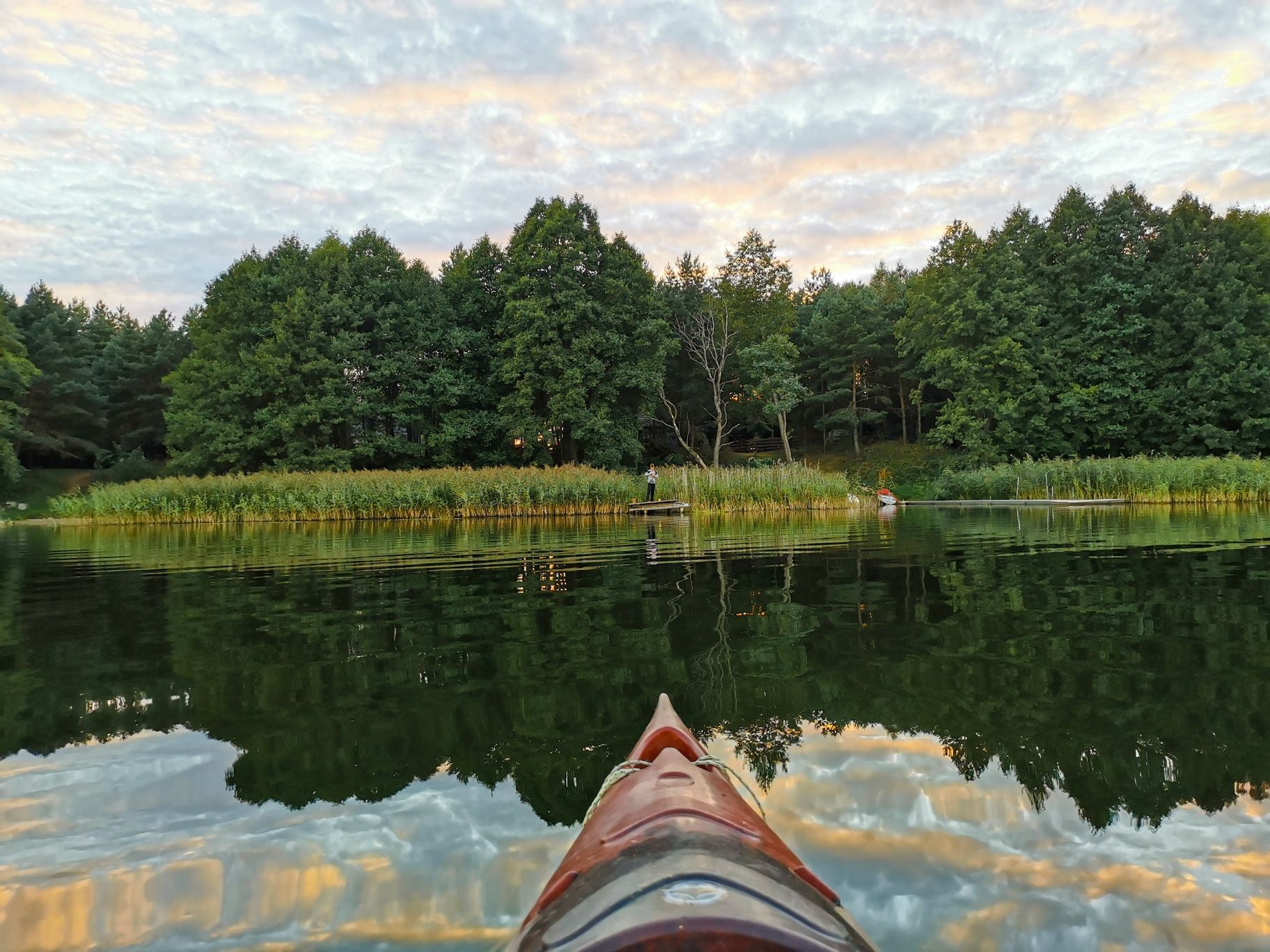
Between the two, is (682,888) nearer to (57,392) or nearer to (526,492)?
(526,492)

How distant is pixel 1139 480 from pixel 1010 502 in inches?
164

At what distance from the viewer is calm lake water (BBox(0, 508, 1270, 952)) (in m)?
2.49

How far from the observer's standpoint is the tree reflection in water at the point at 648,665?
361 cm

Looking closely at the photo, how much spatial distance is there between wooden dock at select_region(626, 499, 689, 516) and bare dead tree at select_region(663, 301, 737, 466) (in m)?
14.8

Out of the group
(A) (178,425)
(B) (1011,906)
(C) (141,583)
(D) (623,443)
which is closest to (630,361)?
(D) (623,443)

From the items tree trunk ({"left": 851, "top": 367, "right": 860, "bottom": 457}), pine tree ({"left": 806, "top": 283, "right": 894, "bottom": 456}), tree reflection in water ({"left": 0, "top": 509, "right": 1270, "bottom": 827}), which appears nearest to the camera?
tree reflection in water ({"left": 0, "top": 509, "right": 1270, "bottom": 827})

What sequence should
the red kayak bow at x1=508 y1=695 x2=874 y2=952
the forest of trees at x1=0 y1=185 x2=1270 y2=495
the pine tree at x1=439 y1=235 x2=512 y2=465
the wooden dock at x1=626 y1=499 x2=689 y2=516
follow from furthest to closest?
the pine tree at x1=439 y1=235 x2=512 y2=465, the forest of trees at x1=0 y1=185 x2=1270 y2=495, the wooden dock at x1=626 y1=499 x2=689 y2=516, the red kayak bow at x1=508 y1=695 x2=874 y2=952

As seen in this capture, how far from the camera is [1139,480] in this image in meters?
25.7

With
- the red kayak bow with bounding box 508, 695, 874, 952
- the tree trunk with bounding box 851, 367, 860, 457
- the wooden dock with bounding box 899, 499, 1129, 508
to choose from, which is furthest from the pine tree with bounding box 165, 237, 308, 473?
the red kayak bow with bounding box 508, 695, 874, 952

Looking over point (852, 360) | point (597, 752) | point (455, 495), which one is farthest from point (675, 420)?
point (597, 752)

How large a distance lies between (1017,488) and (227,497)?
1178 inches

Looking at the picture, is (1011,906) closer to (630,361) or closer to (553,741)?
(553,741)

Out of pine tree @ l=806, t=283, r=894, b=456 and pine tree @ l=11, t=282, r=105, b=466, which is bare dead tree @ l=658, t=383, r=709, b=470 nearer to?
pine tree @ l=806, t=283, r=894, b=456

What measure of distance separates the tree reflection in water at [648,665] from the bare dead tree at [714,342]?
31.0 metres
